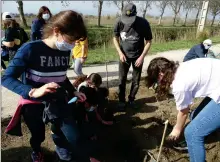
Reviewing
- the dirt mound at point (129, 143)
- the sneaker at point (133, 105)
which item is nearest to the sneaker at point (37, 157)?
the dirt mound at point (129, 143)

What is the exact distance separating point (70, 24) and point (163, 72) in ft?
3.19

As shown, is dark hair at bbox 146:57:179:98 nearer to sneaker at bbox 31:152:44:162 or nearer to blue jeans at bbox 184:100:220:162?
blue jeans at bbox 184:100:220:162

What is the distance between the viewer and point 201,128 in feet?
A: 9.00

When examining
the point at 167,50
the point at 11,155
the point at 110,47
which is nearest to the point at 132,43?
the point at 11,155

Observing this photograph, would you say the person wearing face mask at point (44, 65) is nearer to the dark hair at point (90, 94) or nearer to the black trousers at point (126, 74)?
the dark hair at point (90, 94)

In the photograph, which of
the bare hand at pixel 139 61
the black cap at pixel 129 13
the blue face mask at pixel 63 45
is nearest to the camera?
the blue face mask at pixel 63 45

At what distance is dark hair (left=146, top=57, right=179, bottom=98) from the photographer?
2.64m

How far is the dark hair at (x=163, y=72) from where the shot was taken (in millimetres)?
2643

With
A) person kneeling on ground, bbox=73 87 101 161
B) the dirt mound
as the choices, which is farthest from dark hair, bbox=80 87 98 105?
the dirt mound

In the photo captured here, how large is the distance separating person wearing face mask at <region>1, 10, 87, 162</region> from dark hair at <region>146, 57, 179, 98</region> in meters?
0.74

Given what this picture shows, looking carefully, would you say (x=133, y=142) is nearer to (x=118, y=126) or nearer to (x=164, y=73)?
(x=118, y=126)

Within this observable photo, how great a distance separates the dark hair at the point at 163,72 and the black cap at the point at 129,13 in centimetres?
180

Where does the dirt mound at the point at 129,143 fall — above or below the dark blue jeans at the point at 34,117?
below

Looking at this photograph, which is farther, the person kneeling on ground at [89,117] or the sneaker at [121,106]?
the sneaker at [121,106]
